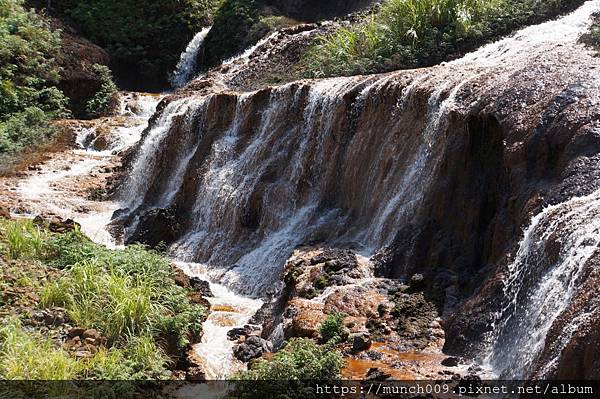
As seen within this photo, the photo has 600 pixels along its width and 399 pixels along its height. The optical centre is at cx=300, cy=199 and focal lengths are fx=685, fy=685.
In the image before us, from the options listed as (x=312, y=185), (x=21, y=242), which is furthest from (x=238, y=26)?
(x=21, y=242)

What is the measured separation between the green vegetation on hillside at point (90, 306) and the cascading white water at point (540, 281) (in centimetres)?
392

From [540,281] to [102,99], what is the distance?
19122 millimetres

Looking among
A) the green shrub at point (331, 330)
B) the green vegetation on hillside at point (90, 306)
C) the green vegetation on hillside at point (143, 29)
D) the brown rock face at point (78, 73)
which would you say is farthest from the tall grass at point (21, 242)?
the green vegetation on hillside at point (143, 29)

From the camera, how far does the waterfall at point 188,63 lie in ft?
89.6

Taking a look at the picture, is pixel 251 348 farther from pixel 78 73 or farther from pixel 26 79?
pixel 78 73

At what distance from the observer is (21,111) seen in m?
21.2

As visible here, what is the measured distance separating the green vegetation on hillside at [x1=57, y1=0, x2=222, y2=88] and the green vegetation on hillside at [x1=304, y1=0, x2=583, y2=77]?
11.8 m

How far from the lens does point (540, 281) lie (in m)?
7.20

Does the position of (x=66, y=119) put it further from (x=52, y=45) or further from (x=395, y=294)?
(x=395, y=294)

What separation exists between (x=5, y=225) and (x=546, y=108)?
8.41 m

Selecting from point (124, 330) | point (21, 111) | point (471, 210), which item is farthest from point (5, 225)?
point (21, 111)

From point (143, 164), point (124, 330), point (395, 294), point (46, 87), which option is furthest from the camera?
point (46, 87)

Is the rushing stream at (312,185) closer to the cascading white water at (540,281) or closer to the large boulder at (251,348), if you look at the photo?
the cascading white water at (540,281)

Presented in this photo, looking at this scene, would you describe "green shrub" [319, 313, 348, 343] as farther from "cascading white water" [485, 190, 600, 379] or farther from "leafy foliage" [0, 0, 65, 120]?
"leafy foliage" [0, 0, 65, 120]
